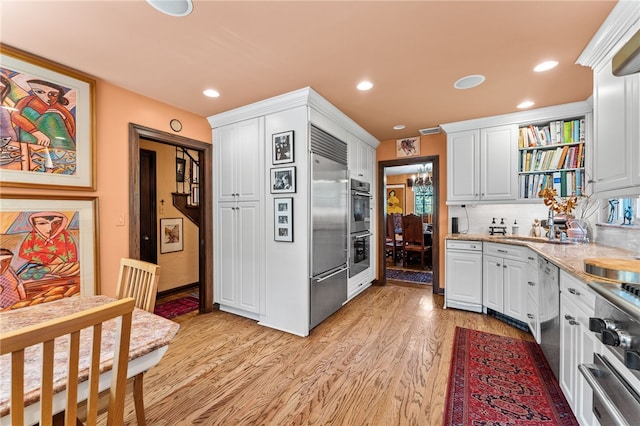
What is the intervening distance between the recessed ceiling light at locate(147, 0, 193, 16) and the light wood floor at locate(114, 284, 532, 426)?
8.05ft

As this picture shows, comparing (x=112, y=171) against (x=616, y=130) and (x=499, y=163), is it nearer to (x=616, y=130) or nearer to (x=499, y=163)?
(x=616, y=130)

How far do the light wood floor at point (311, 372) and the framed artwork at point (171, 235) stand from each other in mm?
1327

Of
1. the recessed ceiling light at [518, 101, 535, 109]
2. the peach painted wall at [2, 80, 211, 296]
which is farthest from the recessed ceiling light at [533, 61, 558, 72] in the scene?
the peach painted wall at [2, 80, 211, 296]

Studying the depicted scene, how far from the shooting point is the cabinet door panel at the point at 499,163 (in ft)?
10.8

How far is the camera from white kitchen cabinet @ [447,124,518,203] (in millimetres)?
3312

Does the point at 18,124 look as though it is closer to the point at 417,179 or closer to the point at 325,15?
the point at 325,15

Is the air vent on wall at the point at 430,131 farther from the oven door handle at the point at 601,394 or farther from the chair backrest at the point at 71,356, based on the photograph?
the chair backrest at the point at 71,356

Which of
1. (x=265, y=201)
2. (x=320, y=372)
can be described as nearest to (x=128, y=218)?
(x=265, y=201)

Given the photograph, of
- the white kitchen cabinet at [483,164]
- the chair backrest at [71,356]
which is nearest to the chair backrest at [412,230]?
the white kitchen cabinet at [483,164]

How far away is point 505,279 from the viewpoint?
296cm

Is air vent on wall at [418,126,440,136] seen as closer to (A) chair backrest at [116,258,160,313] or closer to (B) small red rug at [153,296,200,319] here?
(A) chair backrest at [116,258,160,313]

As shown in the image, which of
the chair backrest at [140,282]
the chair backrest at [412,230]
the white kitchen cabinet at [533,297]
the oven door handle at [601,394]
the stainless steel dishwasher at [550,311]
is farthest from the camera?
the chair backrest at [412,230]

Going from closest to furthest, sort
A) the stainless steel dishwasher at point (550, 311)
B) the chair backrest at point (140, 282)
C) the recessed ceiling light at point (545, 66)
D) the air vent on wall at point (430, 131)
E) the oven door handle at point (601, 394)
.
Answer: the oven door handle at point (601, 394) → the chair backrest at point (140, 282) → the stainless steel dishwasher at point (550, 311) → the recessed ceiling light at point (545, 66) → the air vent on wall at point (430, 131)

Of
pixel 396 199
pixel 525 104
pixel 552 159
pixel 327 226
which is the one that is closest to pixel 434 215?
pixel 552 159
